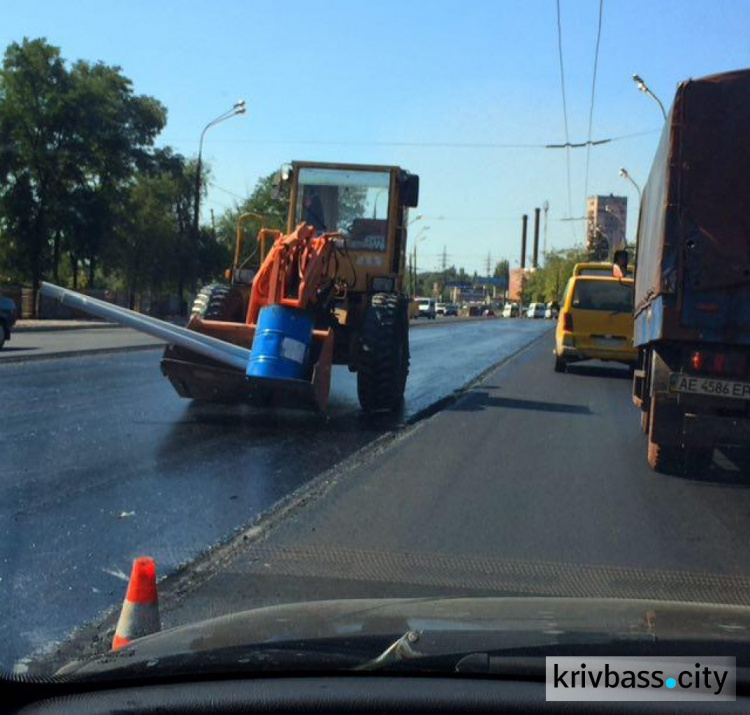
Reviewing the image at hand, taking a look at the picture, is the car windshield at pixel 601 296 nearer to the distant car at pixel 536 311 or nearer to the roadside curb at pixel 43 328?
the roadside curb at pixel 43 328

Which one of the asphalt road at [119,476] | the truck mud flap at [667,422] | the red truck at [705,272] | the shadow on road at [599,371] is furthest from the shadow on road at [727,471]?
the shadow on road at [599,371]

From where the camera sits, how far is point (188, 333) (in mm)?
12828

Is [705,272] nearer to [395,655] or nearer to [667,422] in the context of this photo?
[667,422]

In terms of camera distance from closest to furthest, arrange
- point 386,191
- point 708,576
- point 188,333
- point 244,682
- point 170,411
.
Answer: point 244,682, point 708,576, point 188,333, point 170,411, point 386,191

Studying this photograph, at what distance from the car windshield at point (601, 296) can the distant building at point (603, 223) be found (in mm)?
62333

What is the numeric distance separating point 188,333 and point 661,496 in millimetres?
5953

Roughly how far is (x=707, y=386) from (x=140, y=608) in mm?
6277

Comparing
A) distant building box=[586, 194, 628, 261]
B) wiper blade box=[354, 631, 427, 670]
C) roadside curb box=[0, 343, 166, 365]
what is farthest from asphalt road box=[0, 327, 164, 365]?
distant building box=[586, 194, 628, 261]

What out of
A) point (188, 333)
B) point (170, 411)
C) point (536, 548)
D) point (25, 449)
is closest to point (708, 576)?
point (536, 548)

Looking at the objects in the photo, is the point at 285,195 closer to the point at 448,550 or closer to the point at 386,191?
the point at 386,191

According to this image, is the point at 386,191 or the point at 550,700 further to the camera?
the point at 386,191

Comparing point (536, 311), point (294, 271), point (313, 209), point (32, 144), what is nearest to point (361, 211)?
point (313, 209)

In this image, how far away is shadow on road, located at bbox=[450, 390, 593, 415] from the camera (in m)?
15.4

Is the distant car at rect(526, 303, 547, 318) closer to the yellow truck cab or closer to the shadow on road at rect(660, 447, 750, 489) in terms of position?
the yellow truck cab
